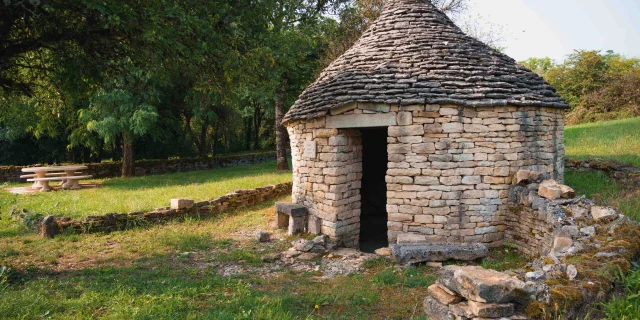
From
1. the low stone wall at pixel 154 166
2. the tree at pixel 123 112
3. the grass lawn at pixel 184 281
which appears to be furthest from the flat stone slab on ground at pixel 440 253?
the low stone wall at pixel 154 166

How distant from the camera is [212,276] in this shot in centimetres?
538

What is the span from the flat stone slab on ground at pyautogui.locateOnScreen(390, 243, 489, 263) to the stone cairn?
39.9 inches

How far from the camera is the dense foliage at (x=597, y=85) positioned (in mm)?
22375

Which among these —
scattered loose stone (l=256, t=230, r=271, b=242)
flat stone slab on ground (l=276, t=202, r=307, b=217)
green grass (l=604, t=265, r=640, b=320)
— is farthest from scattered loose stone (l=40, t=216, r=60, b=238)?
green grass (l=604, t=265, r=640, b=320)

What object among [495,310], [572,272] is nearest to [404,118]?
[572,272]

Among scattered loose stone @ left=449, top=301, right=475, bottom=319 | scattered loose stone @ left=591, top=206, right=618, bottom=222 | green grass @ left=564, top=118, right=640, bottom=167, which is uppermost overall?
green grass @ left=564, top=118, right=640, bottom=167

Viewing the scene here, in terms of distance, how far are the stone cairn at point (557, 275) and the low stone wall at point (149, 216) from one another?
6.88 metres

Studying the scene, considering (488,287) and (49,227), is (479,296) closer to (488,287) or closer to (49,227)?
(488,287)

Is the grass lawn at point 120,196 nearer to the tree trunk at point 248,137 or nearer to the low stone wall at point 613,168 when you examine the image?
the low stone wall at point 613,168

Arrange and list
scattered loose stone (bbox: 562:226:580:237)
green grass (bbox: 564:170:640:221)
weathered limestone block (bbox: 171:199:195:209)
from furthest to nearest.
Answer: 1. weathered limestone block (bbox: 171:199:195:209)
2. green grass (bbox: 564:170:640:221)
3. scattered loose stone (bbox: 562:226:580:237)

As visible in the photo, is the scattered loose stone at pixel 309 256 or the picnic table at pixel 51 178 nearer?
the scattered loose stone at pixel 309 256

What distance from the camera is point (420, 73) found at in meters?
6.79

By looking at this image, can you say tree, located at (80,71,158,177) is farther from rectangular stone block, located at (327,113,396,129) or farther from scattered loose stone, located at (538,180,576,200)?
scattered loose stone, located at (538,180,576,200)

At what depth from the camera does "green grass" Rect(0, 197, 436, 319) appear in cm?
398
